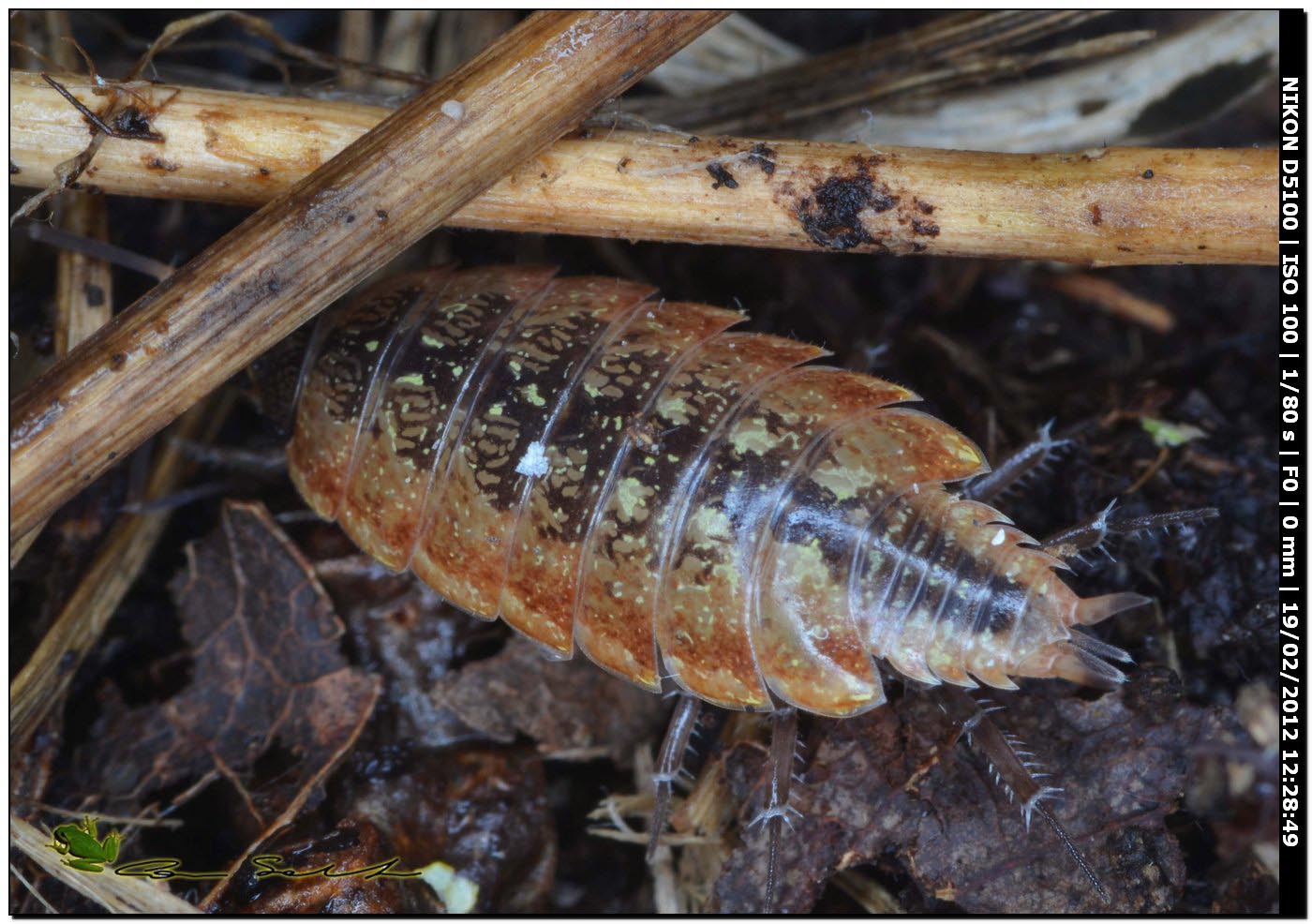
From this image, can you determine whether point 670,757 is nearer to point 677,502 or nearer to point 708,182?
point 677,502

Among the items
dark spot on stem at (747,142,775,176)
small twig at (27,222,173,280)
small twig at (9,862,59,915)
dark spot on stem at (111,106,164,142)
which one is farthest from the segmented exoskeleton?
small twig at (9,862,59,915)

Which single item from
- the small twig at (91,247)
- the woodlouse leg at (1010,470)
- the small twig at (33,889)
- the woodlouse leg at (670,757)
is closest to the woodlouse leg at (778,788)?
the woodlouse leg at (670,757)

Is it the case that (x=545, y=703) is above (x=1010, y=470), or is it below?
below

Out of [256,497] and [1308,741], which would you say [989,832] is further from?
[256,497]

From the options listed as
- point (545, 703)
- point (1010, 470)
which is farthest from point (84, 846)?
point (1010, 470)

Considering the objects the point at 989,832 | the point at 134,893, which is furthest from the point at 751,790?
the point at 134,893

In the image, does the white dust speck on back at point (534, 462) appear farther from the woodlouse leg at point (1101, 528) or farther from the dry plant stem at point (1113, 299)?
the dry plant stem at point (1113, 299)

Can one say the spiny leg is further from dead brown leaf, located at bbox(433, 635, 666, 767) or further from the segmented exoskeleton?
dead brown leaf, located at bbox(433, 635, 666, 767)
